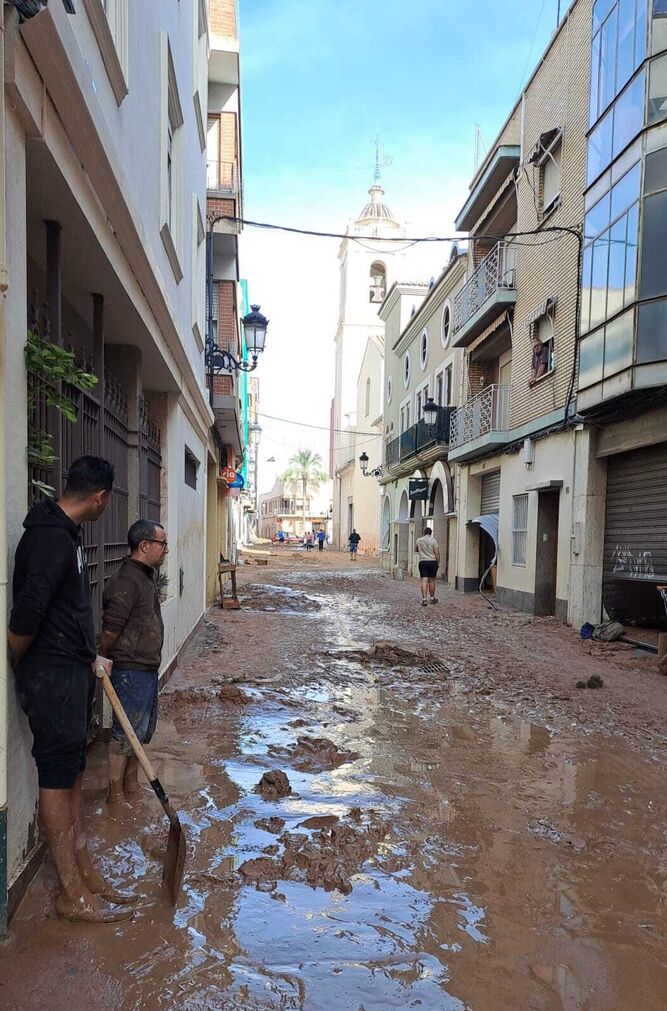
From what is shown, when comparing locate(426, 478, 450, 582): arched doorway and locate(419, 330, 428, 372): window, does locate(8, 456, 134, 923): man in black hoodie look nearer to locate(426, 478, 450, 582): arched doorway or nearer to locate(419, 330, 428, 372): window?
locate(426, 478, 450, 582): arched doorway

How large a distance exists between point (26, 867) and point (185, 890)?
668 millimetres

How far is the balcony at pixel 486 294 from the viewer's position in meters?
15.2

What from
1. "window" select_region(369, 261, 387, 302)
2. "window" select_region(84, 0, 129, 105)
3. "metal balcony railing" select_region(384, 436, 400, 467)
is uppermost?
"window" select_region(369, 261, 387, 302)

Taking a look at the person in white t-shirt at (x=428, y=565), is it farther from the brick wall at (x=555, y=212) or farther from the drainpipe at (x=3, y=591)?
the drainpipe at (x=3, y=591)

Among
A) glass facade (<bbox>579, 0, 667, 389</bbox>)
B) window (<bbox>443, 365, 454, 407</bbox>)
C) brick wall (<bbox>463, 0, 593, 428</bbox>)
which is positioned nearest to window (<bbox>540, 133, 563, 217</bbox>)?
brick wall (<bbox>463, 0, 593, 428</bbox>)

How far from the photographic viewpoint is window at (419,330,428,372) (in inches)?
941

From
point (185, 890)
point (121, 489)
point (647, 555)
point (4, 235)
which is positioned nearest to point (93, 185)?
point (4, 235)

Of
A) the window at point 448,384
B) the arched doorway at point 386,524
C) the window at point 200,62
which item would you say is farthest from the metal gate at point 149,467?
the arched doorway at point 386,524

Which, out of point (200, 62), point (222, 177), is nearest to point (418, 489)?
point (222, 177)

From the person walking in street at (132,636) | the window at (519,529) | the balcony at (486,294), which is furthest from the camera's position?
the balcony at (486,294)

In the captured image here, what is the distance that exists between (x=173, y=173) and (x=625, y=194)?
6518 millimetres

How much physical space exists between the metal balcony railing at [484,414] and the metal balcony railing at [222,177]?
7.46 meters

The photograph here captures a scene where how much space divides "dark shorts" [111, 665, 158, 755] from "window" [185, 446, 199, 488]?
558 centimetres

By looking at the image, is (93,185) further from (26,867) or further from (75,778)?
(26,867)
